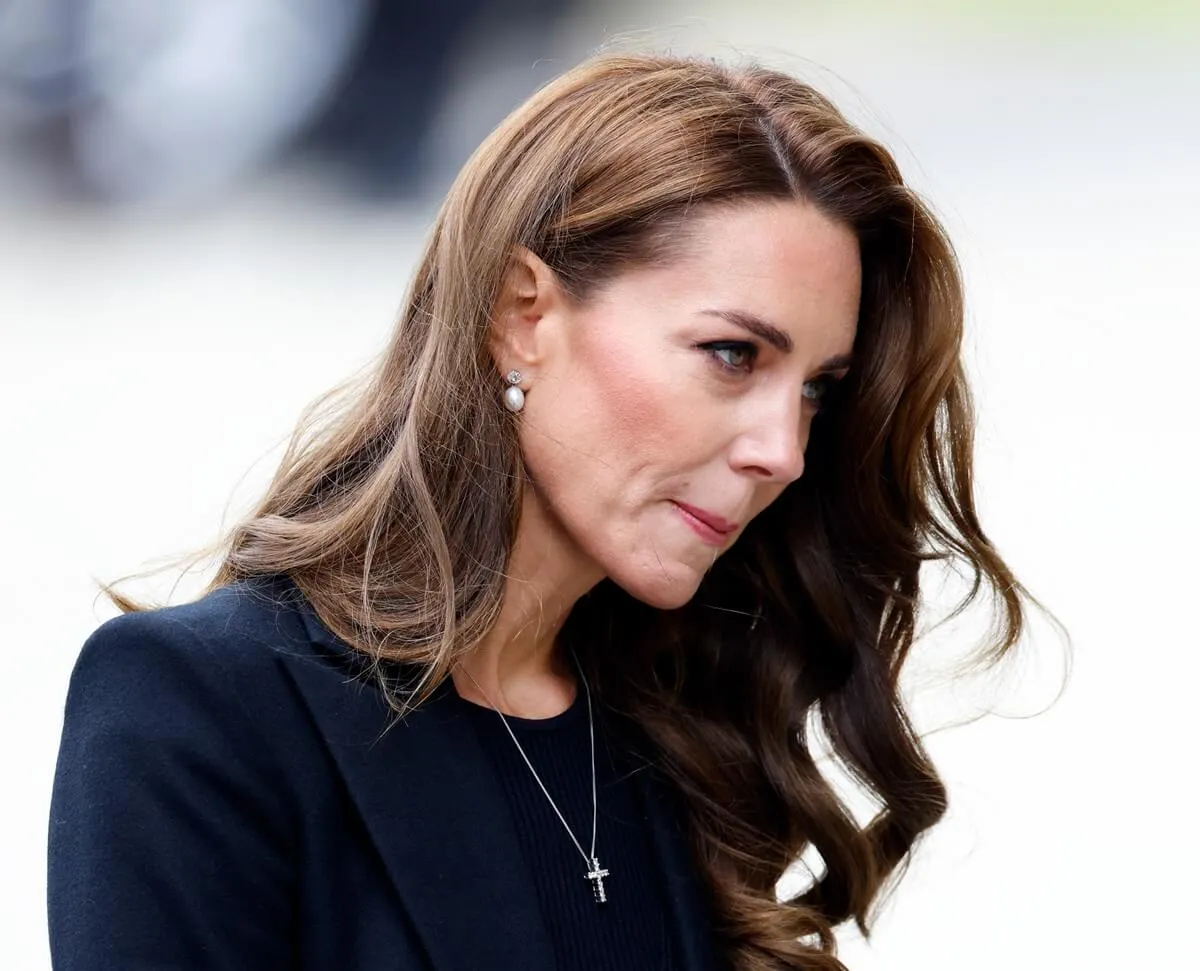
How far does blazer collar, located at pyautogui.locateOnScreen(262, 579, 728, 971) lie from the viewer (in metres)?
1.47

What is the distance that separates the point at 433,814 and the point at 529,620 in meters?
0.32

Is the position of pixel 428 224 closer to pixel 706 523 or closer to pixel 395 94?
pixel 395 94

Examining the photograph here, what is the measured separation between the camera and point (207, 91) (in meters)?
3.03

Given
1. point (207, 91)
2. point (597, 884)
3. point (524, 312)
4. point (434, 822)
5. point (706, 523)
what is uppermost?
point (207, 91)

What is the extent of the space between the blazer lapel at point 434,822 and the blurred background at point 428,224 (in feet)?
5.29

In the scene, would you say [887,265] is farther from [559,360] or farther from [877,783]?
[877,783]

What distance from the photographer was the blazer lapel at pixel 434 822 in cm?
147

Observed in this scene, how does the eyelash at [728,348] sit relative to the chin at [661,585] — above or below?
above

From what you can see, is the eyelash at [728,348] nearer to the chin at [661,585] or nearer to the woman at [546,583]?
the woman at [546,583]

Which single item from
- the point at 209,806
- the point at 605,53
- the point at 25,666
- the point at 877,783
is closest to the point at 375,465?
the point at 209,806

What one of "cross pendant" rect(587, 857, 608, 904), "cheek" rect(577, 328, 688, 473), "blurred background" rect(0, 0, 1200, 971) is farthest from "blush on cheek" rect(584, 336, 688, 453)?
"blurred background" rect(0, 0, 1200, 971)

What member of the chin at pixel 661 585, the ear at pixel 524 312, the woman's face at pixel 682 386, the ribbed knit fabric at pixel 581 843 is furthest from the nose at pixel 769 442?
the ribbed knit fabric at pixel 581 843

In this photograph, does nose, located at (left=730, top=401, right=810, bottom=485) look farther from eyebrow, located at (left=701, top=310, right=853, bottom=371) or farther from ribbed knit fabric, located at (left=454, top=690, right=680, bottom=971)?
ribbed knit fabric, located at (left=454, top=690, right=680, bottom=971)

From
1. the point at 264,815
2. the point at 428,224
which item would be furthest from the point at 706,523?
the point at 428,224
